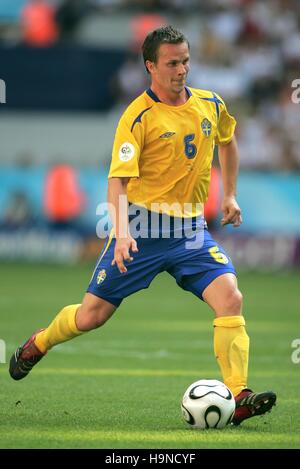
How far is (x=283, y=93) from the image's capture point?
21984mm

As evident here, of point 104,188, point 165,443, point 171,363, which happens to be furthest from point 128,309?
point 165,443

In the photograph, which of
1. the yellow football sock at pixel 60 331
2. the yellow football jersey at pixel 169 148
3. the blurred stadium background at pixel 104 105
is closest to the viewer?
the yellow football jersey at pixel 169 148

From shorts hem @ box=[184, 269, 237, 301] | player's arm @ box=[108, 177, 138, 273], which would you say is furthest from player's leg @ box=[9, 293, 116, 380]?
shorts hem @ box=[184, 269, 237, 301]

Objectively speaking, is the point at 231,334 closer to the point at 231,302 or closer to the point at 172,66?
the point at 231,302

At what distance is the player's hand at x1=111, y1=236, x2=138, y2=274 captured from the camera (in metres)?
6.81

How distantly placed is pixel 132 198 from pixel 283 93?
591 inches

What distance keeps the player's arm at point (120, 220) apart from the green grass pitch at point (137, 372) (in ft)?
3.14

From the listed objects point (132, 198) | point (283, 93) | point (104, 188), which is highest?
point (283, 93)

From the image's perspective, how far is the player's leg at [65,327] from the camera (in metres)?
7.37

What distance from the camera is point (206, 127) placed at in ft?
24.1

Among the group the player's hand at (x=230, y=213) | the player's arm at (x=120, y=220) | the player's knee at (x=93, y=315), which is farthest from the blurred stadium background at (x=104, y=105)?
the player's arm at (x=120, y=220)

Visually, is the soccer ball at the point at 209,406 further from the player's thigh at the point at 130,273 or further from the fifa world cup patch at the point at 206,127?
the fifa world cup patch at the point at 206,127

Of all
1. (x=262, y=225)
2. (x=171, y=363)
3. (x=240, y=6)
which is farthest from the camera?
(x=240, y=6)

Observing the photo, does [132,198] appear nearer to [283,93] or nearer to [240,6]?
[283,93]
